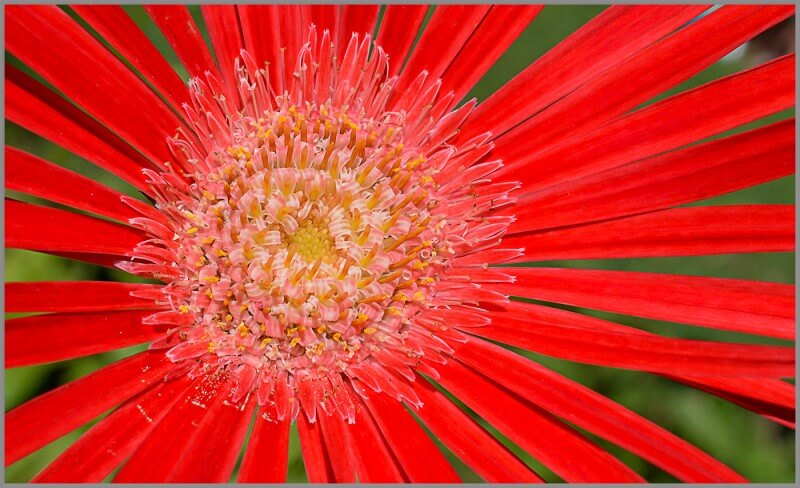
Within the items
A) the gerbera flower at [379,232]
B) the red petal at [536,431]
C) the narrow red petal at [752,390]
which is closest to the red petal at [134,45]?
the gerbera flower at [379,232]

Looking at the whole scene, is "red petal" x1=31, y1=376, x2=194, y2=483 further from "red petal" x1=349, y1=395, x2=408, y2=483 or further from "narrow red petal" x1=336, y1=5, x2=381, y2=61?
"narrow red petal" x1=336, y1=5, x2=381, y2=61

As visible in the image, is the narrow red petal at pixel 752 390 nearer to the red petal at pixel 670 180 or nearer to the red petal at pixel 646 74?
the red petal at pixel 670 180

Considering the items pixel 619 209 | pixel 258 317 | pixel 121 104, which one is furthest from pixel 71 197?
pixel 619 209

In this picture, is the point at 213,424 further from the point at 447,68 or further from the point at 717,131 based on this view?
the point at 717,131

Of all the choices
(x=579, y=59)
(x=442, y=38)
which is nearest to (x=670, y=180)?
(x=579, y=59)

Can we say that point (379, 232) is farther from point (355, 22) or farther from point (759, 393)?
point (759, 393)

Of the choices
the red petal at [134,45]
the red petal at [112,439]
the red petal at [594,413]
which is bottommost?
the red petal at [112,439]

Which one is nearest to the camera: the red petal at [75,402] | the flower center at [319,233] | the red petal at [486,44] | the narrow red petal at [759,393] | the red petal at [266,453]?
the red petal at [75,402]
